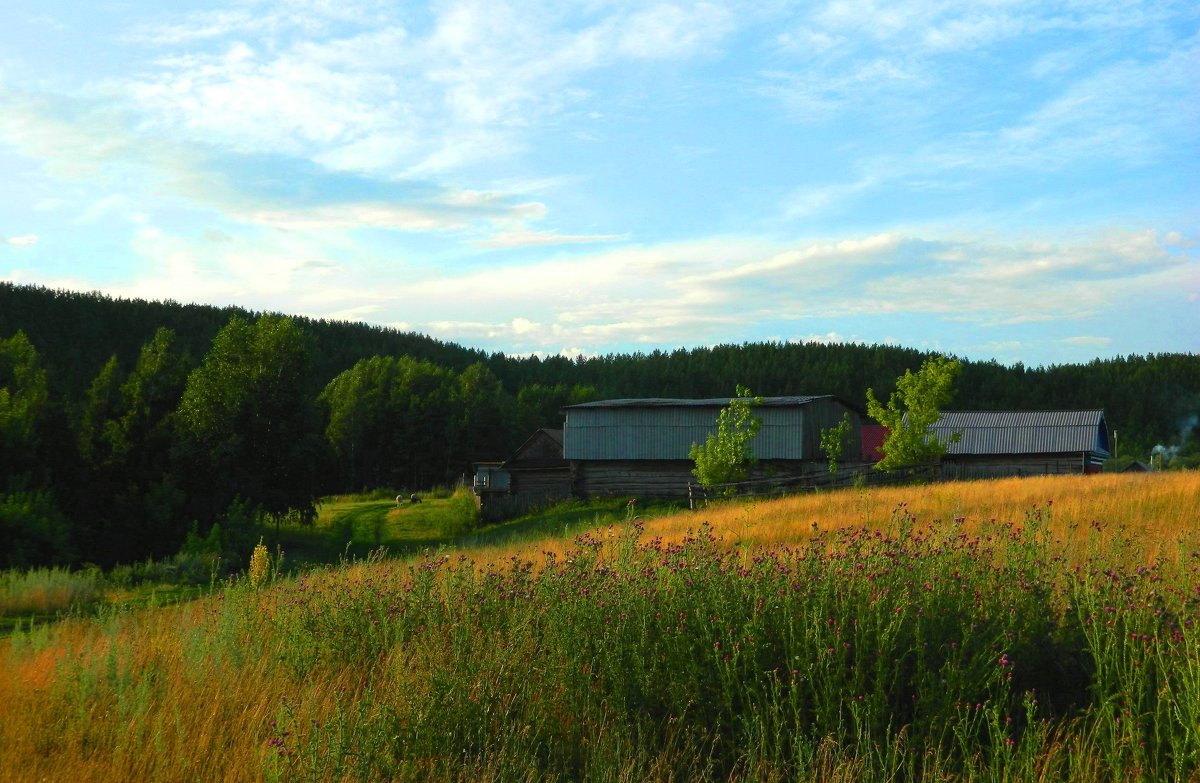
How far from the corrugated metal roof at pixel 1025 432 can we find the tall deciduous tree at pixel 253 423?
33.9 m

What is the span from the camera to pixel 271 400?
4297 centimetres

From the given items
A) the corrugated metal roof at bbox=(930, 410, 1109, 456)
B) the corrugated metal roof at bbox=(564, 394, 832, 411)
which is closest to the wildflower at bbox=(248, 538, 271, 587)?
the corrugated metal roof at bbox=(564, 394, 832, 411)

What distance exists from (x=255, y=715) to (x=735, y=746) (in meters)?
3.21

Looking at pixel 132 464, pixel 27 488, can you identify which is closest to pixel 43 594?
pixel 27 488

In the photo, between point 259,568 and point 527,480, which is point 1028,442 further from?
point 259,568

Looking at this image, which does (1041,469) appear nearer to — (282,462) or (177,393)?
(282,462)

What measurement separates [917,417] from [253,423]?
29.2m

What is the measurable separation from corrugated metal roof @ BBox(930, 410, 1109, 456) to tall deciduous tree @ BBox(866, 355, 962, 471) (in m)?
10.3

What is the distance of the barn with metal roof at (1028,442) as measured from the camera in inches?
2076

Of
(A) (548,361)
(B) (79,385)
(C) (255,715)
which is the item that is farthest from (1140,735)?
(A) (548,361)

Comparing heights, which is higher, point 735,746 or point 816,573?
point 816,573

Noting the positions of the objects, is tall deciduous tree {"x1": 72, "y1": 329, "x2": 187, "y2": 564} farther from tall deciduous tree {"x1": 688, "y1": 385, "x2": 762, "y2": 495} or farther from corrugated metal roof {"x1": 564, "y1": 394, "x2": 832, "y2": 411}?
tall deciduous tree {"x1": 688, "y1": 385, "x2": 762, "y2": 495}

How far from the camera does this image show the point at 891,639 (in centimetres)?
605

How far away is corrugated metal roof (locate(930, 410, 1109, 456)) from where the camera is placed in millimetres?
53125
